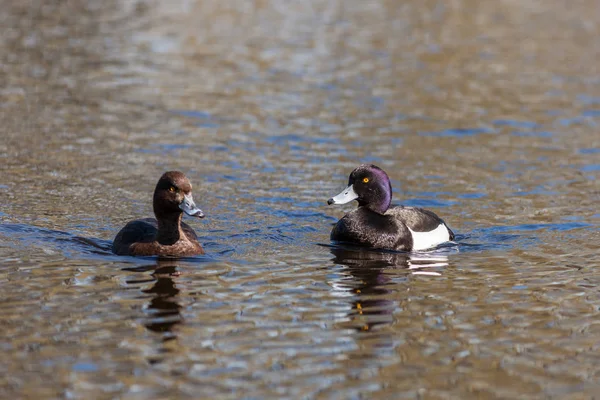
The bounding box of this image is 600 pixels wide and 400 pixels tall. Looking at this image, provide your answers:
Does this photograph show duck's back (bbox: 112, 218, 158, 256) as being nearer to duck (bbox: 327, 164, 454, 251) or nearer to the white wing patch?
duck (bbox: 327, 164, 454, 251)

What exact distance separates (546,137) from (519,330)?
1064 centimetres

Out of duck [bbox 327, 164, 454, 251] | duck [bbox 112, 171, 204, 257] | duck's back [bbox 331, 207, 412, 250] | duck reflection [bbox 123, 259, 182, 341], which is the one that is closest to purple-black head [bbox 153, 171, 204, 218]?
duck [bbox 112, 171, 204, 257]

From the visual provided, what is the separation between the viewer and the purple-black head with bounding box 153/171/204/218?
11.7 meters

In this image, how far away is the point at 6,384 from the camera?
7.72 meters

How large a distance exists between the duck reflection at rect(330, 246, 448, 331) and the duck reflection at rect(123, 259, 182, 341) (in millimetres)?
1661

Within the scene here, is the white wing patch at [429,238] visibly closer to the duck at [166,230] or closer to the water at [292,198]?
the water at [292,198]

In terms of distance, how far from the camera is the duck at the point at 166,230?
38.5ft

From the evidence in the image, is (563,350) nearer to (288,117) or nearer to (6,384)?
(6,384)

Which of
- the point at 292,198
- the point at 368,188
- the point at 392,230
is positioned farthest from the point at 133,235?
the point at 292,198

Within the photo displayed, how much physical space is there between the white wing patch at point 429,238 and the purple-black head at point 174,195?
3026mm

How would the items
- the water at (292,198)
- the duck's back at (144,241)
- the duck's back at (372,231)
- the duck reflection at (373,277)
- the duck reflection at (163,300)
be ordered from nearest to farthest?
the water at (292,198)
the duck reflection at (163,300)
the duck reflection at (373,277)
the duck's back at (144,241)
the duck's back at (372,231)

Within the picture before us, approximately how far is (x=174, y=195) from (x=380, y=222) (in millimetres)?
2874

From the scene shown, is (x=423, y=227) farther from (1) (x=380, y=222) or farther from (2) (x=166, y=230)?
(2) (x=166, y=230)

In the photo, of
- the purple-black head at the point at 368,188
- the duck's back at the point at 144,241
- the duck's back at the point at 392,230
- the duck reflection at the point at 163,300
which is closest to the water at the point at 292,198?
the duck reflection at the point at 163,300
